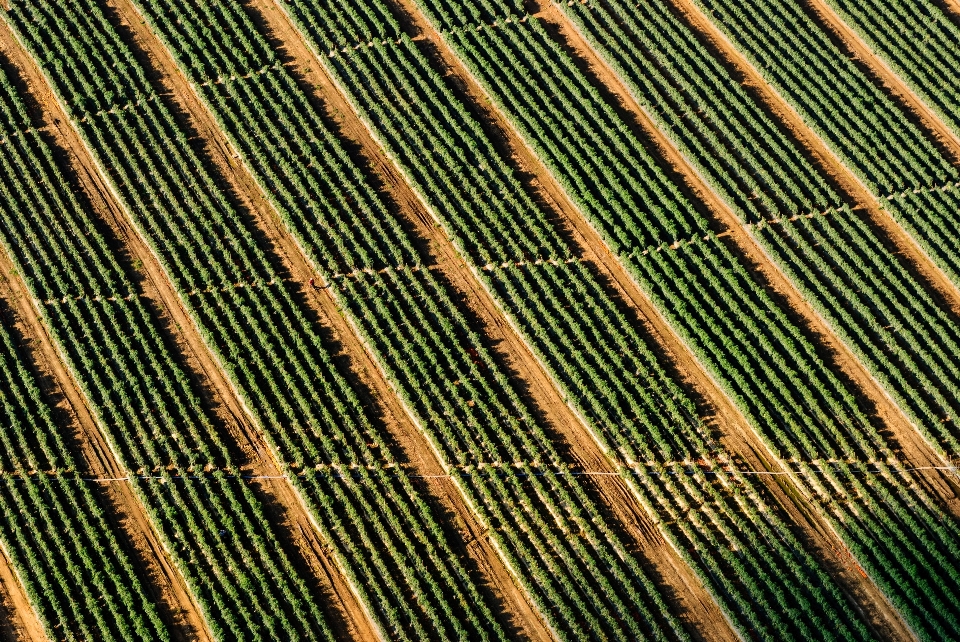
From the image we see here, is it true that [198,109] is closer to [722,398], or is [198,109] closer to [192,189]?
[192,189]

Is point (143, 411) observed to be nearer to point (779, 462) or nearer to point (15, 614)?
point (15, 614)

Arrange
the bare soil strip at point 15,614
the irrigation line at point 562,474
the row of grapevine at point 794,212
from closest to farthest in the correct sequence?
the bare soil strip at point 15,614
the irrigation line at point 562,474
the row of grapevine at point 794,212

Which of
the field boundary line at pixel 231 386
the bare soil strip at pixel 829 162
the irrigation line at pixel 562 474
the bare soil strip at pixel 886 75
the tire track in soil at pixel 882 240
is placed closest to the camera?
the field boundary line at pixel 231 386

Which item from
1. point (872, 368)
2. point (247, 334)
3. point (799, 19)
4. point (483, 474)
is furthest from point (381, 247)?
point (799, 19)

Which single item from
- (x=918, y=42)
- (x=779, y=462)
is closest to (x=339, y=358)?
(x=779, y=462)

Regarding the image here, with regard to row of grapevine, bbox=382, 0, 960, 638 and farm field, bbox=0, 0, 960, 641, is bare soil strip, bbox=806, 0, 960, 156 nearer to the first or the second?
farm field, bbox=0, 0, 960, 641

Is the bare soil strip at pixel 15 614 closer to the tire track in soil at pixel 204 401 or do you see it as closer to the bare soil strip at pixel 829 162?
the tire track in soil at pixel 204 401

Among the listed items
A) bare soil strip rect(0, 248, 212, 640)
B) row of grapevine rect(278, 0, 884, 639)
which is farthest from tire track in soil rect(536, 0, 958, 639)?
bare soil strip rect(0, 248, 212, 640)

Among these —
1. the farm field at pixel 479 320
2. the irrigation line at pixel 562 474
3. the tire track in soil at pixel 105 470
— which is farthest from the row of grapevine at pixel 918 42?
the tire track in soil at pixel 105 470
